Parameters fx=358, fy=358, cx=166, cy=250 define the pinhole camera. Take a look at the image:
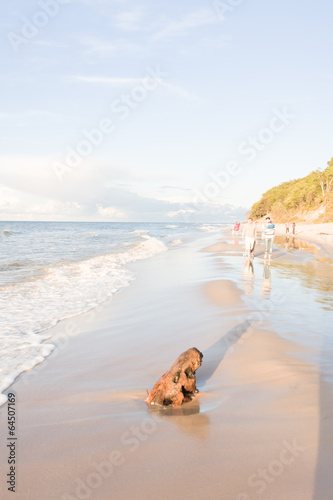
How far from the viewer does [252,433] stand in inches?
116

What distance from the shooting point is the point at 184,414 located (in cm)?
336

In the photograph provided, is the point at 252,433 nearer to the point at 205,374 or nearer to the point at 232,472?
the point at 232,472

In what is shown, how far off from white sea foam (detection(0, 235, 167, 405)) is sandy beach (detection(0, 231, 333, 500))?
1.09 ft

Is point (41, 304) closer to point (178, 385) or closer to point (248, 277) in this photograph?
point (178, 385)

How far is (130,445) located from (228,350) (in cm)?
232

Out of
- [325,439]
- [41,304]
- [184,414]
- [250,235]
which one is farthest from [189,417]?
[250,235]

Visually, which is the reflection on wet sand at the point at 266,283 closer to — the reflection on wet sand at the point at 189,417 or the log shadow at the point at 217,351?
the log shadow at the point at 217,351

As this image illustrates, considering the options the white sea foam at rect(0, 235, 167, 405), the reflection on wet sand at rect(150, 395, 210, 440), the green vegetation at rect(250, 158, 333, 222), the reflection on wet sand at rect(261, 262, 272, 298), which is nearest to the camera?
the reflection on wet sand at rect(150, 395, 210, 440)

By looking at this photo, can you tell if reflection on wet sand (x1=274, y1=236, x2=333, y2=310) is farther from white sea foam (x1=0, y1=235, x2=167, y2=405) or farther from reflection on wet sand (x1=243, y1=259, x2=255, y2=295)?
white sea foam (x1=0, y1=235, x2=167, y2=405)

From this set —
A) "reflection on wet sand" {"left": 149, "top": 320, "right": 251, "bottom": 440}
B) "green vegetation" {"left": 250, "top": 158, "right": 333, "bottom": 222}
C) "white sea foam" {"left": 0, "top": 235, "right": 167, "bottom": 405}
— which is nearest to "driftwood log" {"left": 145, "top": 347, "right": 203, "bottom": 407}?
"reflection on wet sand" {"left": 149, "top": 320, "right": 251, "bottom": 440}

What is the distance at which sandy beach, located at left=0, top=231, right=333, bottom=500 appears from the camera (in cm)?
247

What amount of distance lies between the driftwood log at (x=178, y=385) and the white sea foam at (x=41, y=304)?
5.88ft

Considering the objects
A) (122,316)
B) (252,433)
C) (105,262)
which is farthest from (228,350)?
(105,262)

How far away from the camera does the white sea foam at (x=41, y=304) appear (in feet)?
17.8
